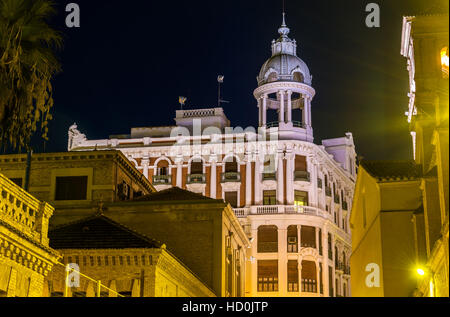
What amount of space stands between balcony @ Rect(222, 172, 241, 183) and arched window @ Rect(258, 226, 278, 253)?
5560 mm

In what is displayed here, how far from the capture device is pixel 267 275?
69.1m

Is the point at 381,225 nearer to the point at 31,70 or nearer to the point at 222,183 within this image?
the point at 31,70

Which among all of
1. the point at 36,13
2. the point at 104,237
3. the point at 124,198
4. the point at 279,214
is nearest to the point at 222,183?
the point at 279,214

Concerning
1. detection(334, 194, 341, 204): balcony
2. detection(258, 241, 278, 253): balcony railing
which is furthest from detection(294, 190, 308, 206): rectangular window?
detection(334, 194, 341, 204): balcony

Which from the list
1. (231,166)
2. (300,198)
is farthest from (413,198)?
(231,166)

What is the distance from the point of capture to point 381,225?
110 feet

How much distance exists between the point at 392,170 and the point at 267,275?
3561 centimetres

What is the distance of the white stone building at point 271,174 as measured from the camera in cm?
6969

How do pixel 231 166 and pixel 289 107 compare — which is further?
pixel 289 107

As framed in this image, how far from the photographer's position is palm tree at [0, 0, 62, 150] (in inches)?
748

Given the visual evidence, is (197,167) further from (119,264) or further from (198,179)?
(119,264)

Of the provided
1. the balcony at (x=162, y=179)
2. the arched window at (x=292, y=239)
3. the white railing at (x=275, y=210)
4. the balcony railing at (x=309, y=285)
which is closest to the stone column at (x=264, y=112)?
the white railing at (x=275, y=210)

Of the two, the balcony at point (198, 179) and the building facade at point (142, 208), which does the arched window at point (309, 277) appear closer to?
the balcony at point (198, 179)

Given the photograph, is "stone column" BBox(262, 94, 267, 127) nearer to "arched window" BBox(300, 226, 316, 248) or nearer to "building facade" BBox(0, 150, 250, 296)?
"arched window" BBox(300, 226, 316, 248)
